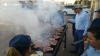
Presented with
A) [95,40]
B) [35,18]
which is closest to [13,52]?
[95,40]

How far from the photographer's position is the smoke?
692cm


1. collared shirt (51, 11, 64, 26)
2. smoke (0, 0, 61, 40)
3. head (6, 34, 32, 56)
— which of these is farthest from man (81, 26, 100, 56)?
collared shirt (51, 11, 64, 26)

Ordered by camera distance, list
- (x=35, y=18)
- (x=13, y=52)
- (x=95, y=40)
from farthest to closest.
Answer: (x=35, y=18), (x=95, y=40), (x=13, y=52)

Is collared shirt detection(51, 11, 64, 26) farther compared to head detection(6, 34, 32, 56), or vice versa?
collared shirt detection(51, 11, 64, 26)

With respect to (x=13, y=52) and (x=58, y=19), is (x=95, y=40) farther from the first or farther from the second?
(x=58, y=19)

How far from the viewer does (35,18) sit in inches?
317

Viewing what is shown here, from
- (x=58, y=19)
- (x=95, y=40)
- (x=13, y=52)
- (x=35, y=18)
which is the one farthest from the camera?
(x=58, y=19)

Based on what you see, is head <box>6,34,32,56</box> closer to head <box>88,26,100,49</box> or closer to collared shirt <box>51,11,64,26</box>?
head <box>88,26,100,49</box>

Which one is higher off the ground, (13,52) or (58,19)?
(13,52)

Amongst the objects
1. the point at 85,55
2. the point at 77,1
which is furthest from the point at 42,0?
the point at 77,1

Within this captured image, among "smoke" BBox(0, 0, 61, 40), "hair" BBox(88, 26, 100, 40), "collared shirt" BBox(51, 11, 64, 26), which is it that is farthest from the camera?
"collared shirt" BBox(51, 11, 64, 26)

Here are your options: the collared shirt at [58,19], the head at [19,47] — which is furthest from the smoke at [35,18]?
the head at [19,47]

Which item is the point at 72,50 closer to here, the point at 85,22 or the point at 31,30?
the point at 85,22

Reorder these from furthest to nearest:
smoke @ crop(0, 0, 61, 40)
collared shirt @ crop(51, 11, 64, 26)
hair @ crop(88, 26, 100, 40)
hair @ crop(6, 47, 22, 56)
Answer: collared shirt @ crop(51, 11, 64, 26), smoke @ crop(0, 0, 61, 40), hair @ crop(88, 26, 100, 40), hair @ crop(6, 47, 22, 56)
